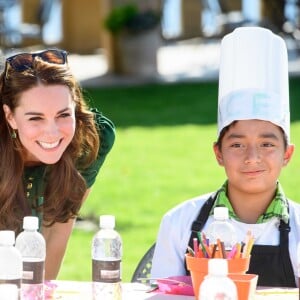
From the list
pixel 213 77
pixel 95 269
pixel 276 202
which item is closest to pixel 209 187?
pixel 276 202

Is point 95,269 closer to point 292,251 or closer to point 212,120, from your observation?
point 292,251

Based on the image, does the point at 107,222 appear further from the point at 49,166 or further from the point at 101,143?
the point at 101,143

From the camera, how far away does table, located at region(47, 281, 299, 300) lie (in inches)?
138

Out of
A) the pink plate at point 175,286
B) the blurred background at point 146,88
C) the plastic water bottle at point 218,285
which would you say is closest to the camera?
the plastic water bottle at point 218,285

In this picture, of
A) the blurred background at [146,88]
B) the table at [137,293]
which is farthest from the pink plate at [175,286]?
the blurred background at [146,88]

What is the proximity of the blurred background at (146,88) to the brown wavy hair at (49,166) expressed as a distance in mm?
322

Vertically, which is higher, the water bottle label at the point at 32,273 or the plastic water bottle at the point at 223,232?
the plastic water bottle at the point at 223,232

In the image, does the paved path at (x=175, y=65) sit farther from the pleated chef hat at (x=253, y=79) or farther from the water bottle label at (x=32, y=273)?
the water bottle label at (x=32, y=273)

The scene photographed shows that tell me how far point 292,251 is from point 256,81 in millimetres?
595

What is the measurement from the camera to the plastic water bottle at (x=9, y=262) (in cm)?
317

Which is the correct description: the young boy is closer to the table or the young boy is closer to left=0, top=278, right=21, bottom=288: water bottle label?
the table

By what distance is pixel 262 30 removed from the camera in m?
3.99

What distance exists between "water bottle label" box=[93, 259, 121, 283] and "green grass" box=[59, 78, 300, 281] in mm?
1932

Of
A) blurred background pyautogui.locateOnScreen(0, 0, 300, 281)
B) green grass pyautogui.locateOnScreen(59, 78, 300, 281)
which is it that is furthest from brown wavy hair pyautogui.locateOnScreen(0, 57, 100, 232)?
green grass pyautogui.locateOnScreen(59, 78, 300, 281)
